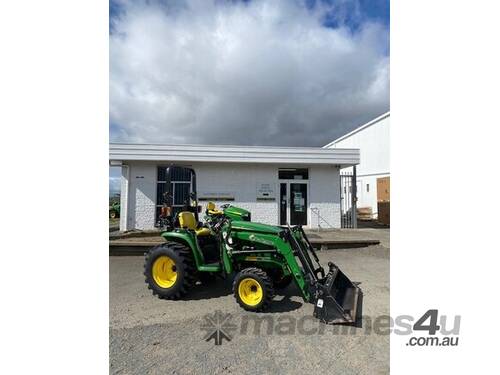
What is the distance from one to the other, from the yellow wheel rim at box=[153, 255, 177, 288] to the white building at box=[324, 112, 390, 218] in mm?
13537

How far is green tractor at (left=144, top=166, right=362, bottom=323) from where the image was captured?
3.31 meters

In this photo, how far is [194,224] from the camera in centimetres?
439

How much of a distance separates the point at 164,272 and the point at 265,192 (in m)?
6.74

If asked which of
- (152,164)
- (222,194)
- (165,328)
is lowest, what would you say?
(165,328)

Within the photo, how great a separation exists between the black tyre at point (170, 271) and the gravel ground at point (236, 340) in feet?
0.56

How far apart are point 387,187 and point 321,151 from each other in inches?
236

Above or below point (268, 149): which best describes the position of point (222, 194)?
below

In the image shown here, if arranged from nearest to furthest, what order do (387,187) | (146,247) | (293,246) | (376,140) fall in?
(293,246) < (146,247) < (387,187) < (376,140)

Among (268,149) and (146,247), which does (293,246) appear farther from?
(268,149)

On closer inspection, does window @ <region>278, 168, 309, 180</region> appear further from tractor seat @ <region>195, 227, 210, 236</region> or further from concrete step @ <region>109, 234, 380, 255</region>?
tractor seat @ <region>195, 227, 210, 236</region>

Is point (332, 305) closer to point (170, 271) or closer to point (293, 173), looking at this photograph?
point (170, 271)

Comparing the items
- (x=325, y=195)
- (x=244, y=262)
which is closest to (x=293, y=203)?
(x=325, y=195)

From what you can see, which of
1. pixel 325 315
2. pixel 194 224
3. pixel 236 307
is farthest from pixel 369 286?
pixel 194 224

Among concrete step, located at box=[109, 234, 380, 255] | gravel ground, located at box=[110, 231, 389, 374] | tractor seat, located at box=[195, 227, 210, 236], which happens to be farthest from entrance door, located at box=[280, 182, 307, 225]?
tractor seat, located at box=[195, 227, 210, 236]
